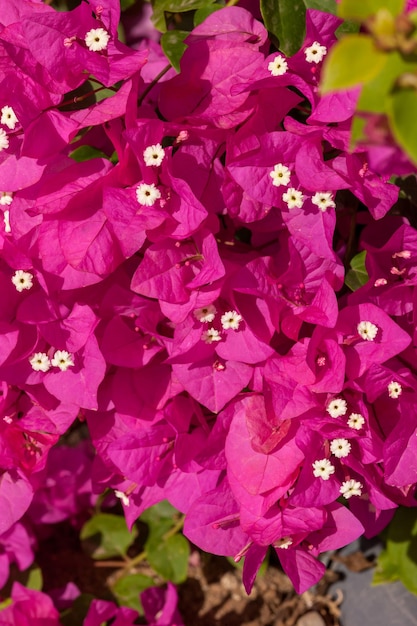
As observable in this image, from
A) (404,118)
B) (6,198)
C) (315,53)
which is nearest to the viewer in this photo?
(404,118)

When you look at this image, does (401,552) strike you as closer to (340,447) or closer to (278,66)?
(340,447)

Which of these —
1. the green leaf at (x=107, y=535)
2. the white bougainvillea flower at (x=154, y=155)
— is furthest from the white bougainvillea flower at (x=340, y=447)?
the green leaf at (x=107, y=535)

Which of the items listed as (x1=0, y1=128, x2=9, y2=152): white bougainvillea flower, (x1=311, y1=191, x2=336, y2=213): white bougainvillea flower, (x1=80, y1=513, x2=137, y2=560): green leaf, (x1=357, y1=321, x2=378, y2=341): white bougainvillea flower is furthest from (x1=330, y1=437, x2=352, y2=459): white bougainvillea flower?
(x1=80, y1=513, x2=137, y2=560): green leaf

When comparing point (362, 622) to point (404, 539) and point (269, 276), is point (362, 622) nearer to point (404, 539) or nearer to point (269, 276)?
point (404, 539)

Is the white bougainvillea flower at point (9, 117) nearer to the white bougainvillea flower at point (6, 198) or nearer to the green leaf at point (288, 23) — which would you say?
the white bougainvillea flower at point (6, 198)

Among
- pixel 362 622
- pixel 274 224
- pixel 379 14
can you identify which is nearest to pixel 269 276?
pixel 274 224

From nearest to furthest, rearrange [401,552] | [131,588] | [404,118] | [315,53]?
[404,118], [315,53], [401,552], [131,588]

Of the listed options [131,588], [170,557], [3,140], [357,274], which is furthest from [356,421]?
[131,588]
